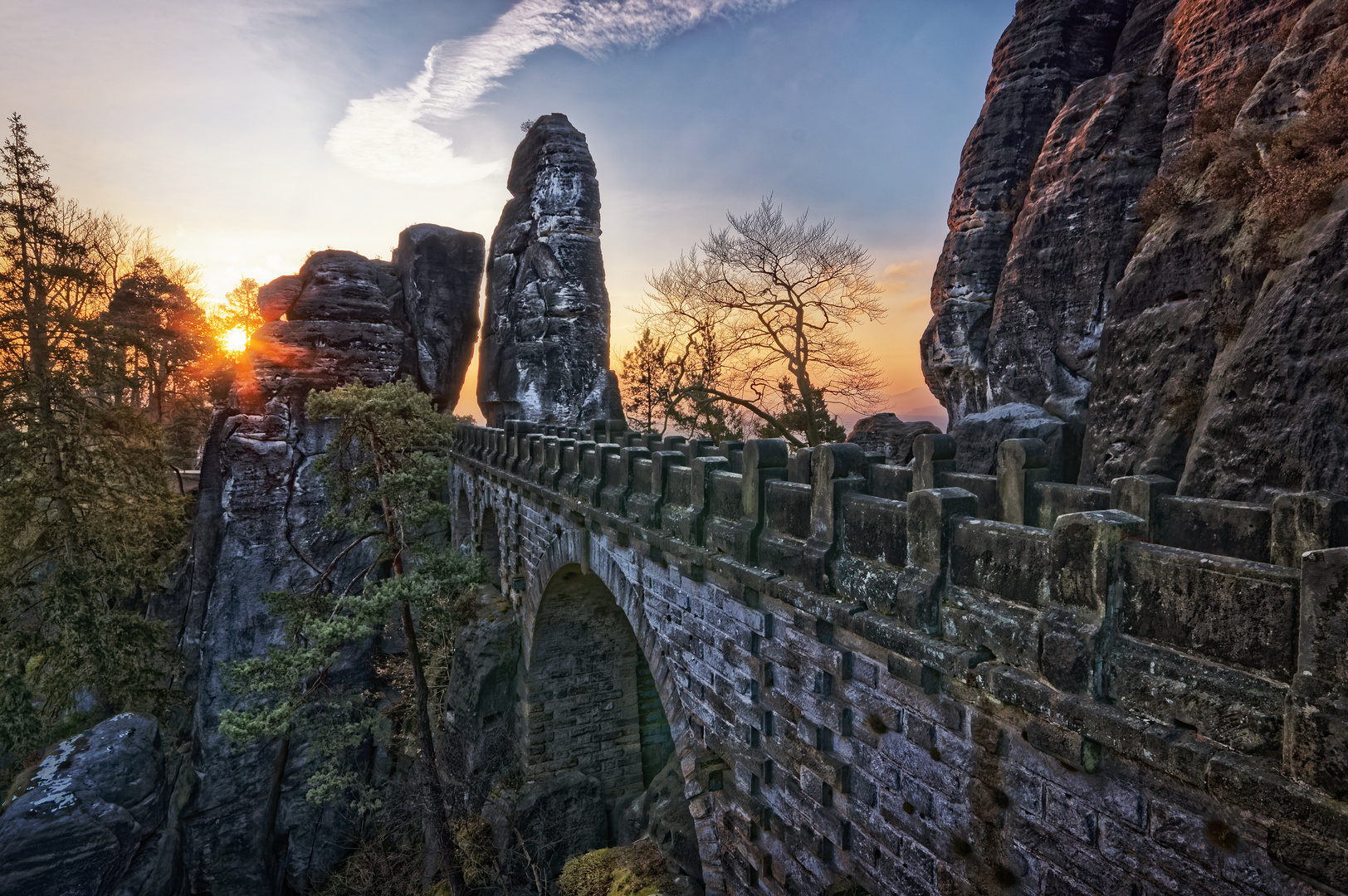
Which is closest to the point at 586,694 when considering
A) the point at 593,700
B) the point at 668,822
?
the point at 593,700

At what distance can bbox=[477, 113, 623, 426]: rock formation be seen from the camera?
2539 centimetres

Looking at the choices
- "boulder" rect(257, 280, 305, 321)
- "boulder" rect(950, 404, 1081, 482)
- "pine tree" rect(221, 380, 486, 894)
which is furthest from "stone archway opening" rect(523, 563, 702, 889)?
"boulder" rect(257, 280, 305, 321)

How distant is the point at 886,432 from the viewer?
20.6m

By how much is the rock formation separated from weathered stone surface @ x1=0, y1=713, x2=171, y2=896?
1488 cm

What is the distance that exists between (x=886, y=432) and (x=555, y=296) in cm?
1343

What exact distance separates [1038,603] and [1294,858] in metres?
1.17

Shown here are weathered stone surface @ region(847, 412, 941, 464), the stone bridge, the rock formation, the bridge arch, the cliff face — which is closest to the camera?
the stone bridge

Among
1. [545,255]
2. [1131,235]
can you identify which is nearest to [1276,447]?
[1131,235]

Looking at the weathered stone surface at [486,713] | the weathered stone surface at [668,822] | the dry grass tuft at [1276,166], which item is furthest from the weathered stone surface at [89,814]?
the dry grass tuft at [1276,166]

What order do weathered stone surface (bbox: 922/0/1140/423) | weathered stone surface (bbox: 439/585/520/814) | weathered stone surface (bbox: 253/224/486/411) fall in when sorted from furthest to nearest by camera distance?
weathered stone surface (bbox: 253/224/486/411), weathered stone surface (bbox: 922/0/1140/423), weathered stone surface (bbox: 439/585/520/814)

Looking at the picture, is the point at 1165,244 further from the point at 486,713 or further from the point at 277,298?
the point at 277,298

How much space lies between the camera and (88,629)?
14078mm

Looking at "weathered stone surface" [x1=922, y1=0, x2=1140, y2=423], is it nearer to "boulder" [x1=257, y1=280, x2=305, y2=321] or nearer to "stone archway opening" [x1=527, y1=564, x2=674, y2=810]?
"stone archway opening" [x1=527, y1=564, x2=674, y2=810]

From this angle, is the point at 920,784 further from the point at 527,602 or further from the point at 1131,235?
the point at 1131,235
